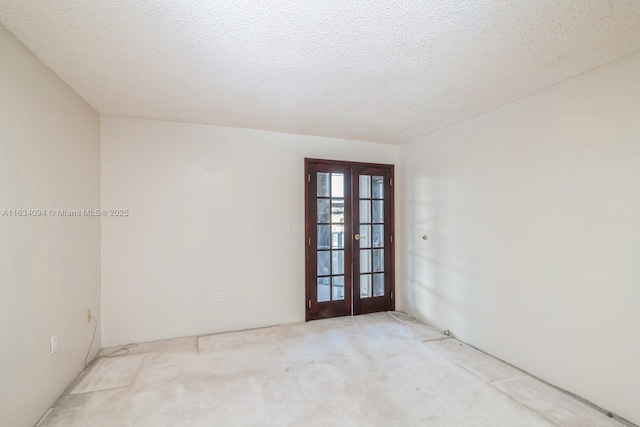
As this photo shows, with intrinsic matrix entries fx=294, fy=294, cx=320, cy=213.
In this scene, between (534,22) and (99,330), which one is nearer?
(534,22)

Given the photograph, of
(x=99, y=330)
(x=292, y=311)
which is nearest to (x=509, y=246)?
(x=292, y=311)

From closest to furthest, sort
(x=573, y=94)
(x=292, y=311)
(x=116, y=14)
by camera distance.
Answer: (x=116, y=14) < (x=573, y=94) < (x=292, y=311)

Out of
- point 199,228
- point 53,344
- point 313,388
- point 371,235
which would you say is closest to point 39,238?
point 53,344

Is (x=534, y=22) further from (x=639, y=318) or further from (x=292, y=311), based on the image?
(x=292, y=311)

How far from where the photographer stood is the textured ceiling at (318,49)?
1544 millimetres

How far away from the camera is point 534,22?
1.65m

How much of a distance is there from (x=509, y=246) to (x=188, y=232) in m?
3.39

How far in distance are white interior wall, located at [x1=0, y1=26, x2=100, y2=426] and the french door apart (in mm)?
2354

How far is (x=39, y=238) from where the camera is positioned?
2.05 m

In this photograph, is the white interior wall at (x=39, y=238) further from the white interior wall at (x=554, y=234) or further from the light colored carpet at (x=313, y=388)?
the white interior wall at (x=554, y=234)

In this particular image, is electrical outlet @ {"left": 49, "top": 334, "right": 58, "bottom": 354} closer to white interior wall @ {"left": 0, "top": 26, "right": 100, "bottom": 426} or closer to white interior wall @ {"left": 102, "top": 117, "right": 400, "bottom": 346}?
white interior wall @ {"left": 0, "top": 26, "right": 100, "bottom": 426}

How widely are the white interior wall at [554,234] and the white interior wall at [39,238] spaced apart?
3738 mm

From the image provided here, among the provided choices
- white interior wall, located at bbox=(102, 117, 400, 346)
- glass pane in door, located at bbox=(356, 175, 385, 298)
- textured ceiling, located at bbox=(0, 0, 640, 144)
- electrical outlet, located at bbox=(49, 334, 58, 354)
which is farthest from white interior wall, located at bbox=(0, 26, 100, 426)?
glass pane in door, located at bbox=(356, 175, 385, 298)

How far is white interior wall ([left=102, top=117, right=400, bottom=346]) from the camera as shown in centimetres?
321
